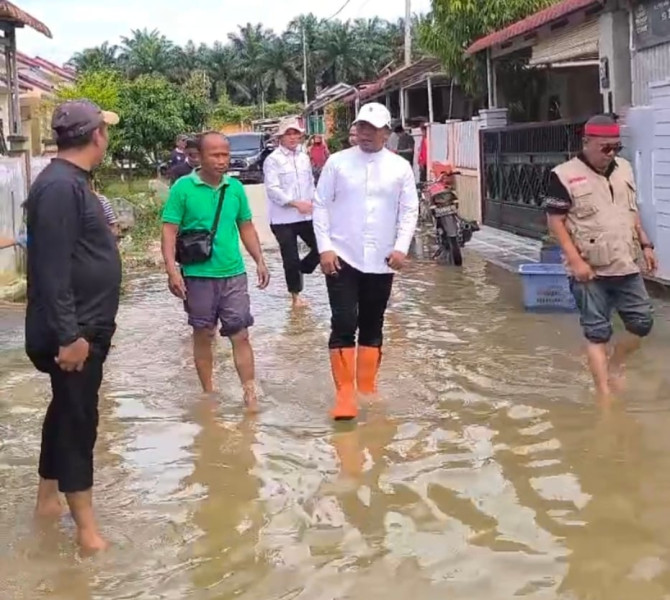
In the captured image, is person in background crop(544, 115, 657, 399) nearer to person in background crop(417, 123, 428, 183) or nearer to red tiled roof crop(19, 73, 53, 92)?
person in background crop(417, 123, 428, 183)

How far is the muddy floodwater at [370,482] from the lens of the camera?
3873 millimetres

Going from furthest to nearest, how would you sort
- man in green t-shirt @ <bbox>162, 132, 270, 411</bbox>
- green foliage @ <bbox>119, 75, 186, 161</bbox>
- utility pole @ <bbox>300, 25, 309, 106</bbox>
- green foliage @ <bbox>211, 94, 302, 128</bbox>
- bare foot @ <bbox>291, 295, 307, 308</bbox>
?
1. utility pole @ <bbox>300, 25, 309, 106</bbox>
2. green foliage @ <bbox>211, 94, 302, 128</bbox>
3. green foliage @ <bbox>119, 75, 186, 161</bbox>
4. bare foot @ <bbox>291, 295, 307, 308</bbox>
5. man in green t-shirt @ <bbox>162, 132, 270, 411</bbox>

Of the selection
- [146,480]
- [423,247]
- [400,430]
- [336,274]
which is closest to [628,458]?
[400,430]

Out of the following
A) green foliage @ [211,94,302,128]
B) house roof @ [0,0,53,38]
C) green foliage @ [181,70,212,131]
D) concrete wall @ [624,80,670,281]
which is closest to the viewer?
concrete wall @ [624,80,670,281]

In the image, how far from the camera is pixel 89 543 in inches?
164

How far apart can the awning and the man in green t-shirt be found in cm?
692

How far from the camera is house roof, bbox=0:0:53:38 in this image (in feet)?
48.8

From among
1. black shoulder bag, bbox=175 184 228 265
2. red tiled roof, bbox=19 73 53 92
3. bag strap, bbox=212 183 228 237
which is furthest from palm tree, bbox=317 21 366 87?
black shoulder bag, bbox=175 184 228 265

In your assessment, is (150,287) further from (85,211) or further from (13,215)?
(85,211)

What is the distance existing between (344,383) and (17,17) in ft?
36.1

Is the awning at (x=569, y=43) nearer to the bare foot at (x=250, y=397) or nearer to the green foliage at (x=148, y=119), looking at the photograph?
the bare foot at (x=250, y=397)

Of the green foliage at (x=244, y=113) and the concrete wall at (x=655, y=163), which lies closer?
the concrete wall at (x=655, y=163)

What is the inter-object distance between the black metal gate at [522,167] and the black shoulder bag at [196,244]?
21.6 feet

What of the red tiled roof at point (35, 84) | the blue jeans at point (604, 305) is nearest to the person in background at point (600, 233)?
the blue jeans at point (604, 305)
